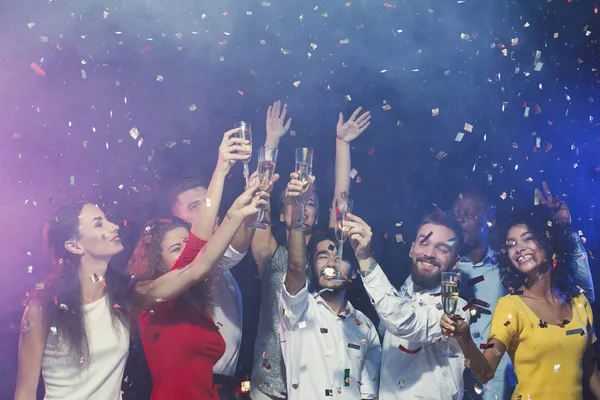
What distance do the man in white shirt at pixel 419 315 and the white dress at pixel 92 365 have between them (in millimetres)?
1172

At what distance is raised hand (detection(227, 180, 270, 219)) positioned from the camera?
2715mm

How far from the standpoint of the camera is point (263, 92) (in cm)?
377

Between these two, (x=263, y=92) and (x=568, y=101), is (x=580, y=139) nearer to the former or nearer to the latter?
(x=568, y=101)

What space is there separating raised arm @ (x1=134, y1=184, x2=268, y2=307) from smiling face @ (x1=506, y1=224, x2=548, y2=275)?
4.67 ft

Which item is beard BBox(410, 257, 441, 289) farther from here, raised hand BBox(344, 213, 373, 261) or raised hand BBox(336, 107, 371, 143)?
raised hand BBox(336, 107, 371, 143)

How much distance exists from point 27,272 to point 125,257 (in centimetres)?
51

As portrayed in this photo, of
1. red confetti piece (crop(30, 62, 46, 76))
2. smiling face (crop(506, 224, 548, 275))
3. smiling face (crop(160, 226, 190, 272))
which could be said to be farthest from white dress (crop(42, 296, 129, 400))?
smiling face (crop(506, 224, 548, 275))

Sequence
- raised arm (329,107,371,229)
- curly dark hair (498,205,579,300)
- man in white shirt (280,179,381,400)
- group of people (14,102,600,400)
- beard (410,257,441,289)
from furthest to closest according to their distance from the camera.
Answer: raised arm (329,107,371,229) < curly dark hair (498,205,579,300) < beard (410,257,441,289) < man in white shirt (280,179,381,400) < group of people (14,102,600,400)

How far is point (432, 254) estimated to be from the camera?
3256mm

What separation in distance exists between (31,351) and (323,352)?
131 cm

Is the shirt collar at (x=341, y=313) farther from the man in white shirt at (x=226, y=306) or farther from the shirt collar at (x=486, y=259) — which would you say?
the shirt collar at (x=486, y=259)

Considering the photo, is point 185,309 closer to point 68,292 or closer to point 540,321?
point 68,292

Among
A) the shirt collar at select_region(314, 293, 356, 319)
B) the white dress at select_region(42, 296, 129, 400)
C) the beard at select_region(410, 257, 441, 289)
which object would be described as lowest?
the white dress at select_region(42, 296, 129, 400)

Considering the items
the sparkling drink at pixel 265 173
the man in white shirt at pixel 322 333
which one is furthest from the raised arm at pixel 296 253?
the sparkling drink at pixel 265 173
